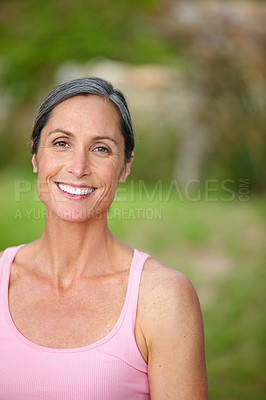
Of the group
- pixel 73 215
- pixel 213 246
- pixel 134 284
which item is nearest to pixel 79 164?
pixel 73 215

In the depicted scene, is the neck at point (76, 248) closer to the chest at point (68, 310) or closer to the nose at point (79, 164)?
the chest at point (68, 310)

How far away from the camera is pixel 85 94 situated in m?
1.76

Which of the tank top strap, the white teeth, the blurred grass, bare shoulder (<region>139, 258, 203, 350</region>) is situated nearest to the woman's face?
the white teeth

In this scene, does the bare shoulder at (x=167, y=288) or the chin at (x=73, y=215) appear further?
the chin at (x=73, y=215)

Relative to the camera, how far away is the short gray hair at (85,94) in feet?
5.75

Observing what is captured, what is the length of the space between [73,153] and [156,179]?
5449mm

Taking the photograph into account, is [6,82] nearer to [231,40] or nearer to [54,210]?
[231,40]

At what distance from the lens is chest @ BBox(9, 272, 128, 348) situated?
1.63 metres

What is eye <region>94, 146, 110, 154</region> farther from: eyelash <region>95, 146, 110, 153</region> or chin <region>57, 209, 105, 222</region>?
chin <region>57, 209, 105, 222</region>

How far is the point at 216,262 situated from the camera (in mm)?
5008

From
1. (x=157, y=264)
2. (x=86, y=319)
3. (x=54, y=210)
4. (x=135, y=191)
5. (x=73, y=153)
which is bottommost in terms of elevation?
(x=86, y=319)

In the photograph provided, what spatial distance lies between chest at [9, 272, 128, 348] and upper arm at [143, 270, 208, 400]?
0.15m

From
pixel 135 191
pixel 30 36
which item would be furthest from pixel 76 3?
pixel 135 191

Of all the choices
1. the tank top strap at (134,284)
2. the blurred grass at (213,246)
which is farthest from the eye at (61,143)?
the blurred grass at (213,246)
